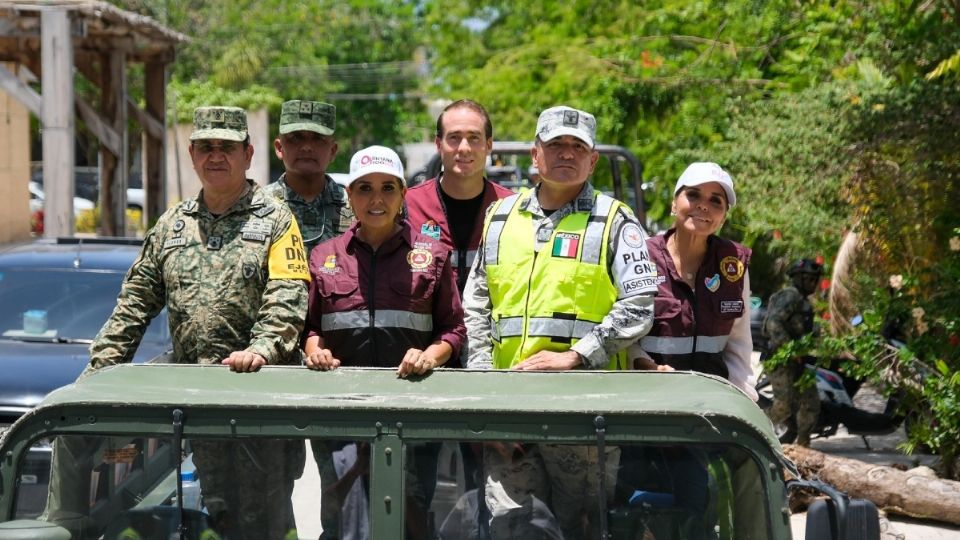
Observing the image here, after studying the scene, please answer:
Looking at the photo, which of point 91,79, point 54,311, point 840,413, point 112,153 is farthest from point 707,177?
point 91,79

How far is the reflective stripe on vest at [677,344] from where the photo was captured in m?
4.44

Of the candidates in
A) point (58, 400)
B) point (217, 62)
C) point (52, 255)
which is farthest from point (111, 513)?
point (217, 62)

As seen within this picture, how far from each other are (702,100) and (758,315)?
2.78 metres

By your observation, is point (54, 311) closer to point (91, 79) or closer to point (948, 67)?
point (948, 67)

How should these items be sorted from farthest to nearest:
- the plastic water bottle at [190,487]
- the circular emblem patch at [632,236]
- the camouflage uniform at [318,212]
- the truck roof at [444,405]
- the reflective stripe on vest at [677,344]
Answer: the camouflage uniform at [318,212]
the reflective stripe on vest at [677,344]
the circular emblem patch at [632,236]
the plastic water bottle at [190,487]
the truck roof at [444,405]

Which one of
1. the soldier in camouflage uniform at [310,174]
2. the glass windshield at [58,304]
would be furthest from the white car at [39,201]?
the soldier in camouflage uniform at [310,174]

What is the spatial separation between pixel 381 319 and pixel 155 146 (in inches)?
511

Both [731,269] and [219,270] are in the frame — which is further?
[731,269]

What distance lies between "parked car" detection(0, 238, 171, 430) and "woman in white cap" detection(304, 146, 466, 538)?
2910 millimetres

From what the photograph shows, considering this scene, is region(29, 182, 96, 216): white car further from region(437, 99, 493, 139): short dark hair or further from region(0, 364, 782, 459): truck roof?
region(0, 364, 782, 459): truck roof

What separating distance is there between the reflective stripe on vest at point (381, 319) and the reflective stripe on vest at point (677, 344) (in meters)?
0.77

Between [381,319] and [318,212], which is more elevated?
[318,212]

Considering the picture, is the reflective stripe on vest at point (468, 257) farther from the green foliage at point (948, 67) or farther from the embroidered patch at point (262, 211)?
the green foliage at point (948, 67)

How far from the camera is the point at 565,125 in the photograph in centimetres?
408
